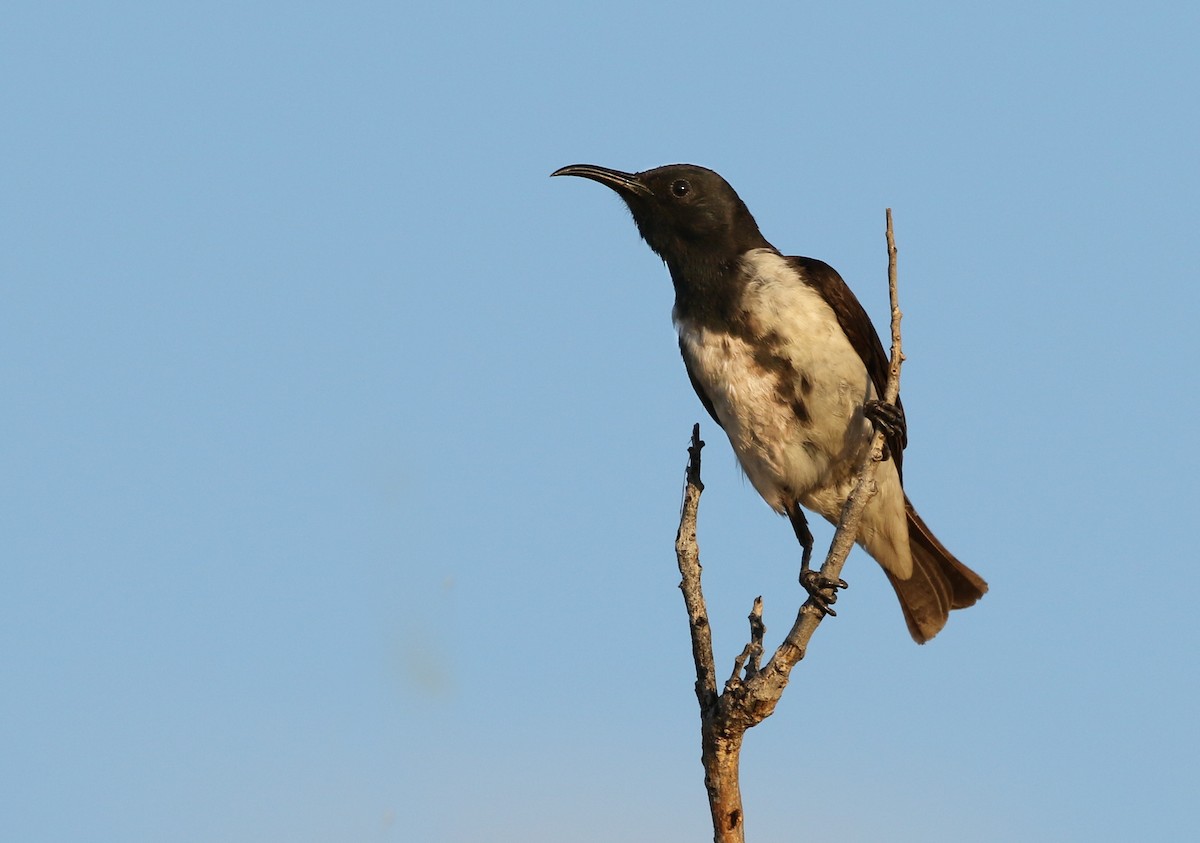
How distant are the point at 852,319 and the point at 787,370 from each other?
1.84 ft

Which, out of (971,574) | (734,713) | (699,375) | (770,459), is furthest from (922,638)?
(734,713)

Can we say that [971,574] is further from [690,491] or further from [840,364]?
[690,491]

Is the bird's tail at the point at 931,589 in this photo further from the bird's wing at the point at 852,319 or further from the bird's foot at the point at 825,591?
the bird's foot at the point at 825,591

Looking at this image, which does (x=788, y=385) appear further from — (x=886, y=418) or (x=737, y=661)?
(x=737, y=661)

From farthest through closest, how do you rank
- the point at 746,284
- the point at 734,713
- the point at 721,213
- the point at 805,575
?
the point at 721,213, the point at 746,284, the point at 805,575, the point at 734,713

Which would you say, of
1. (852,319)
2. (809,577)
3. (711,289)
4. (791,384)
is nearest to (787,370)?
(791,384)

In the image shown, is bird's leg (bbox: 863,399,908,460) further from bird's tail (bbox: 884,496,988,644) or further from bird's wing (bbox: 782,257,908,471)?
bird's tail (bbox: 884,496,988,644)

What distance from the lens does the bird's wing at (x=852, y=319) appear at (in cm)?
818

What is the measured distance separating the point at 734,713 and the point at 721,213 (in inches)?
138

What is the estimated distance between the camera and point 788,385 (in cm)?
798

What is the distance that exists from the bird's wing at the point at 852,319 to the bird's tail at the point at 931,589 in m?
1.05

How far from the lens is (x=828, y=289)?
8211 millimetres

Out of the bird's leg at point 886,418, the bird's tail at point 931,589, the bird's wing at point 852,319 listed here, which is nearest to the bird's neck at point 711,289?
the bird's wing at point 852,319

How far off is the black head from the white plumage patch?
29cm
